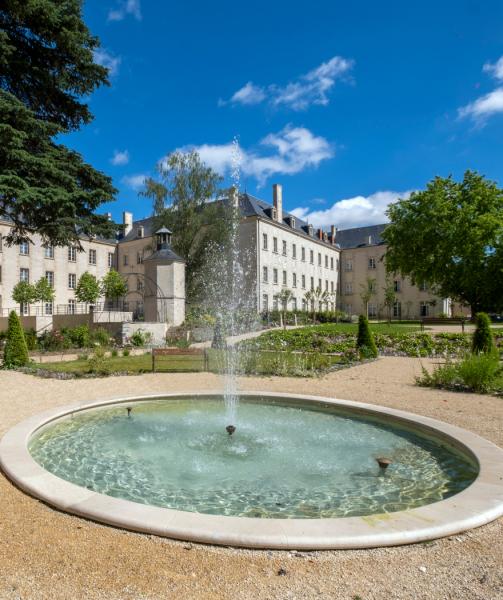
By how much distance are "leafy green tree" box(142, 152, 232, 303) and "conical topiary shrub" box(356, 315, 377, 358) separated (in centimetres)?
1893

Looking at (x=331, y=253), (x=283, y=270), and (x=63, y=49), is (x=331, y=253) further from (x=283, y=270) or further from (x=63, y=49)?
(x=63, y=49)

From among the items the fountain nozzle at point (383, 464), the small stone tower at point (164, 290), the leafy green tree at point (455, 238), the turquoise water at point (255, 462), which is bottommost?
the turquoise water at point (255, 462)

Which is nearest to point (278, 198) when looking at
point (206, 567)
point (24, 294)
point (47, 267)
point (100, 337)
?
point (47, 267)

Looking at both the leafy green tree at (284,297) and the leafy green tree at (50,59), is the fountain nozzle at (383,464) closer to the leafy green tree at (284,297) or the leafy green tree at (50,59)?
the leafy green tree at (50,59)

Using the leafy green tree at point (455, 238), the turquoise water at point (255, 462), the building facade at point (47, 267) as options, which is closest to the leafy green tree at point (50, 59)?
the turquoise water at point (255, 462)

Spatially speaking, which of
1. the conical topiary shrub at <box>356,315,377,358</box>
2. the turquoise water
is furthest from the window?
the turquoise water

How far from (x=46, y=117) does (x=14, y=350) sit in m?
9.38

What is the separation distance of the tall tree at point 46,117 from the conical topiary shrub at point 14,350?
4.05 metres

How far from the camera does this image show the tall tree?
13359mm

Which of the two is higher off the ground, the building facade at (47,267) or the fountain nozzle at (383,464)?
the building facade at (47,267)

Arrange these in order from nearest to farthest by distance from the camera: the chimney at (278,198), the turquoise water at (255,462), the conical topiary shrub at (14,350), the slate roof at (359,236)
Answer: the turquoise water at (255,462) < the conical topiary shrub at (14,350) < the chimney at (278,198) < the slate roof at (359,236)

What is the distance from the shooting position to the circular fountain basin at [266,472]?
10.2 feet

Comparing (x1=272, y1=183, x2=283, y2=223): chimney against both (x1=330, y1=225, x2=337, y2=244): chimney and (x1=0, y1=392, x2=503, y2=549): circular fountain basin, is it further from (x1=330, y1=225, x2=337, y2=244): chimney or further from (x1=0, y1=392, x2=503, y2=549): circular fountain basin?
(x1=0, y1=392, x2=503, y2=549): circular fountain basin

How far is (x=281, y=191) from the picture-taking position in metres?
44.0
